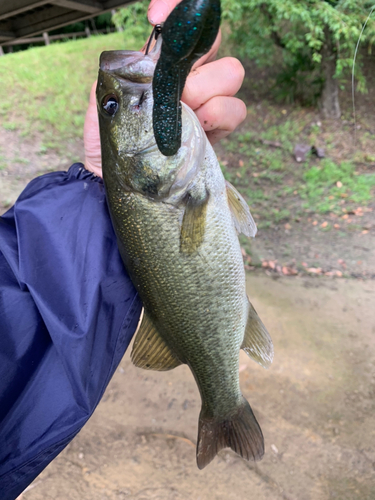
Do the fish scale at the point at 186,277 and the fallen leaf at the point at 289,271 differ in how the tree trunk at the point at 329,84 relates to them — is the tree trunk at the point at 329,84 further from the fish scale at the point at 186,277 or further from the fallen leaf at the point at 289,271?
the fish scale at the point at 186,277

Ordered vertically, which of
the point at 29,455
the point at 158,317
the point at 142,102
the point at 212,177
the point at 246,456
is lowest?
the point at 246,456

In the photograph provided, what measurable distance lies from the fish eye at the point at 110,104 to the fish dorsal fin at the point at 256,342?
1.16 meters

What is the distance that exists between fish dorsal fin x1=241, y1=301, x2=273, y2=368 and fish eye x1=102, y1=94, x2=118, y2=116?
1156 millimetres

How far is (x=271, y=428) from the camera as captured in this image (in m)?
2.95

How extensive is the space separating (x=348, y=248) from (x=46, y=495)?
461 cm

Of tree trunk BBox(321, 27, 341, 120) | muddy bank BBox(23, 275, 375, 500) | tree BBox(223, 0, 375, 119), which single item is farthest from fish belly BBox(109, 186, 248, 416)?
tree trunk BBox(321, 27, 341, 120)

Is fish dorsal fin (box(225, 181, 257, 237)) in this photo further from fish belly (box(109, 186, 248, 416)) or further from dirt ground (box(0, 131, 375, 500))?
dirt ground (box(0, 131, 375, 500))

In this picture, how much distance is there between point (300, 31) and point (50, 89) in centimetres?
575

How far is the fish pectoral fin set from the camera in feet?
4.68

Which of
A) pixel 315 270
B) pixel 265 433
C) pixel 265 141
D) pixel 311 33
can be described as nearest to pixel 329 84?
pixel 311 33

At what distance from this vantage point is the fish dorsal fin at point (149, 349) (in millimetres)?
1674

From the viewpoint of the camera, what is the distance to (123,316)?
1.63 m

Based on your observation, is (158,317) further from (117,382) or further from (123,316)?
(117,382)

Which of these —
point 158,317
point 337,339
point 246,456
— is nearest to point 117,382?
point 246,456
